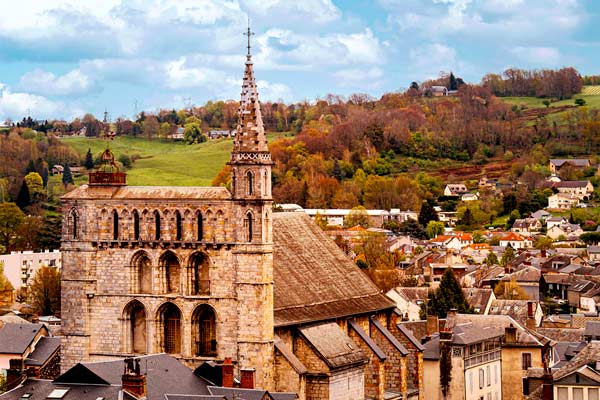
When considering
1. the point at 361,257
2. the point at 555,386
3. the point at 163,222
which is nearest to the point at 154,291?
the point at 163,222

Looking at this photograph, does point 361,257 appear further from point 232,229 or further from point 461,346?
point 232,229

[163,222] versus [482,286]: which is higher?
[163,222]

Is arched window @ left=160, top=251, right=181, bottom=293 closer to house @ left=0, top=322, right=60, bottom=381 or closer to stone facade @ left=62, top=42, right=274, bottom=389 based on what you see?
stone facade @ left=62, top=42, right=274, bottom=389

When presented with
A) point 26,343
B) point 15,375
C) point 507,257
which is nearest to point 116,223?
point 15,375

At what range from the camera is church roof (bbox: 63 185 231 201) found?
190 ft

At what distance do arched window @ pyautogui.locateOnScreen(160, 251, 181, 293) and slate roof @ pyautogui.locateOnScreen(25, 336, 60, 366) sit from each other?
1448cm

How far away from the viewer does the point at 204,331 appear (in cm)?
5856

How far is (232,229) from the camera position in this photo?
2261 inches

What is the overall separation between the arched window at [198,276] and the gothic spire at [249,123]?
4.55 m

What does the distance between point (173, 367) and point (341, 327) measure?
39.0ft

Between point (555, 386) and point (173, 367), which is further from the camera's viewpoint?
point (555, 386)

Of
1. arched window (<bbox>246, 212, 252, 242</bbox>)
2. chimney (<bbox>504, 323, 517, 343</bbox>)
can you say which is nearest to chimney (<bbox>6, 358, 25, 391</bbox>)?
arched window (<bbox>246, 212, 252, 242</bbox>)

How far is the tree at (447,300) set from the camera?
115938 millimetres

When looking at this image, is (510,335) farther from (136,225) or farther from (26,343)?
(136,225)
